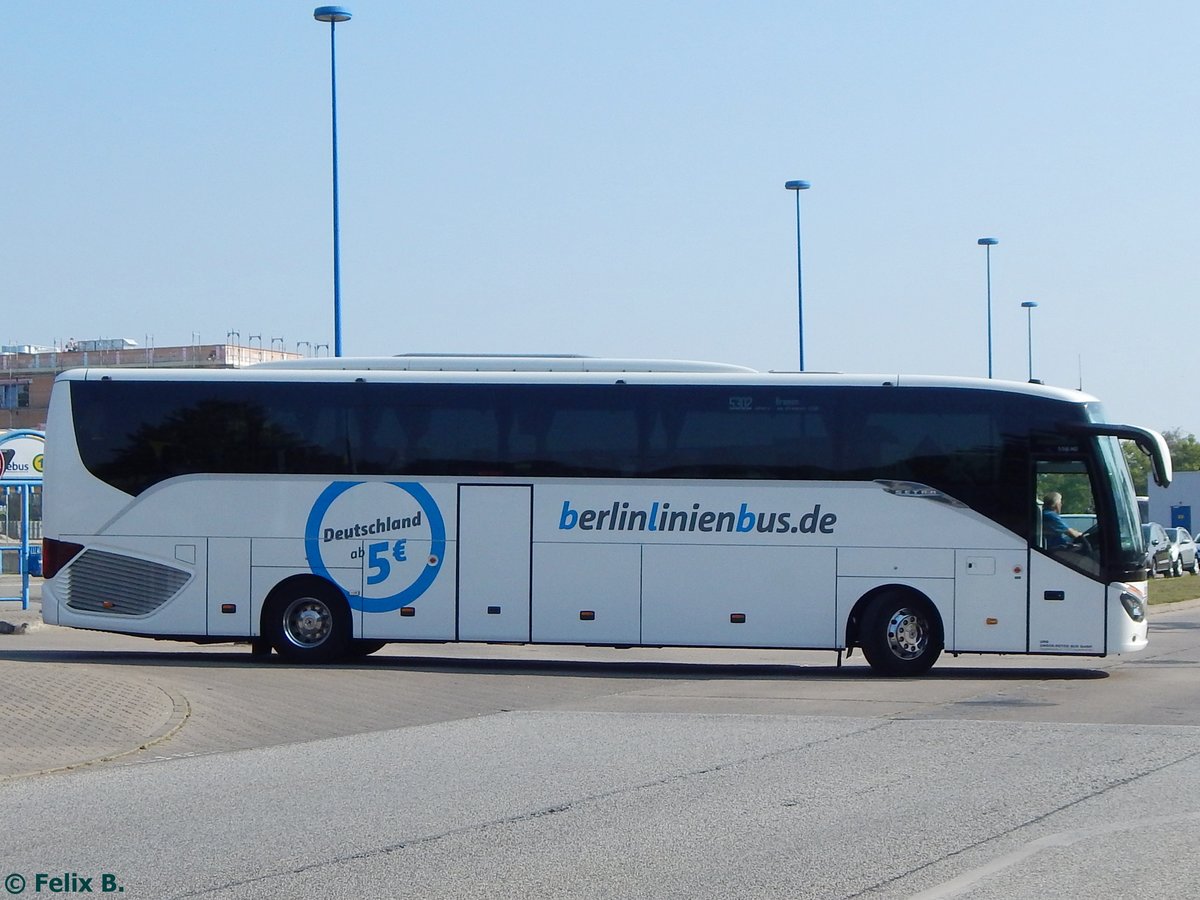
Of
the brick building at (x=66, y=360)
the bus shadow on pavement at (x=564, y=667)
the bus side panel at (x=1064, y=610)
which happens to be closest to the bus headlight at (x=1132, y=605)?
the bus side panel at (x=1064, y=610)

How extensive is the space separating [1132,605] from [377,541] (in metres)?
8.84

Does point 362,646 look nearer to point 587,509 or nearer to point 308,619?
point 308,619

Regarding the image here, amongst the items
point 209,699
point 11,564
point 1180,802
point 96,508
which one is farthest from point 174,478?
point 11,564

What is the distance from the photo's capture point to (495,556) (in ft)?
58.3

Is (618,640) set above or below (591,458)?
below

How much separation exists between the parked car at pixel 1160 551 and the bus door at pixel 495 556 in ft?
109

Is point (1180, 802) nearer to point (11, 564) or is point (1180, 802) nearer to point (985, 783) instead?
point (985, 783)

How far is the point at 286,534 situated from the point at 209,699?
405cm

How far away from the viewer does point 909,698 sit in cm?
1492

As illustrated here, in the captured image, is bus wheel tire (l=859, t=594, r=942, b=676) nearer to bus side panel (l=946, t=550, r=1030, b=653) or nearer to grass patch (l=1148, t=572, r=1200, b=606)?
bus side panel (l=946, t=550, r=1030, b=653)

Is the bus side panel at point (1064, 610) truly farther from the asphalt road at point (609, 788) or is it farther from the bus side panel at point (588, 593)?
the bus side panel at point (588, 593)

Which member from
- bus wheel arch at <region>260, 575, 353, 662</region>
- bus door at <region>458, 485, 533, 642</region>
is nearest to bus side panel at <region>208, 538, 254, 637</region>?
bus wheel arch at <region>260, 575, 353, 662</region>

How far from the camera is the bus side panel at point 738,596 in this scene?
56.7 ft

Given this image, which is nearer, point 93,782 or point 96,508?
point 93,782
